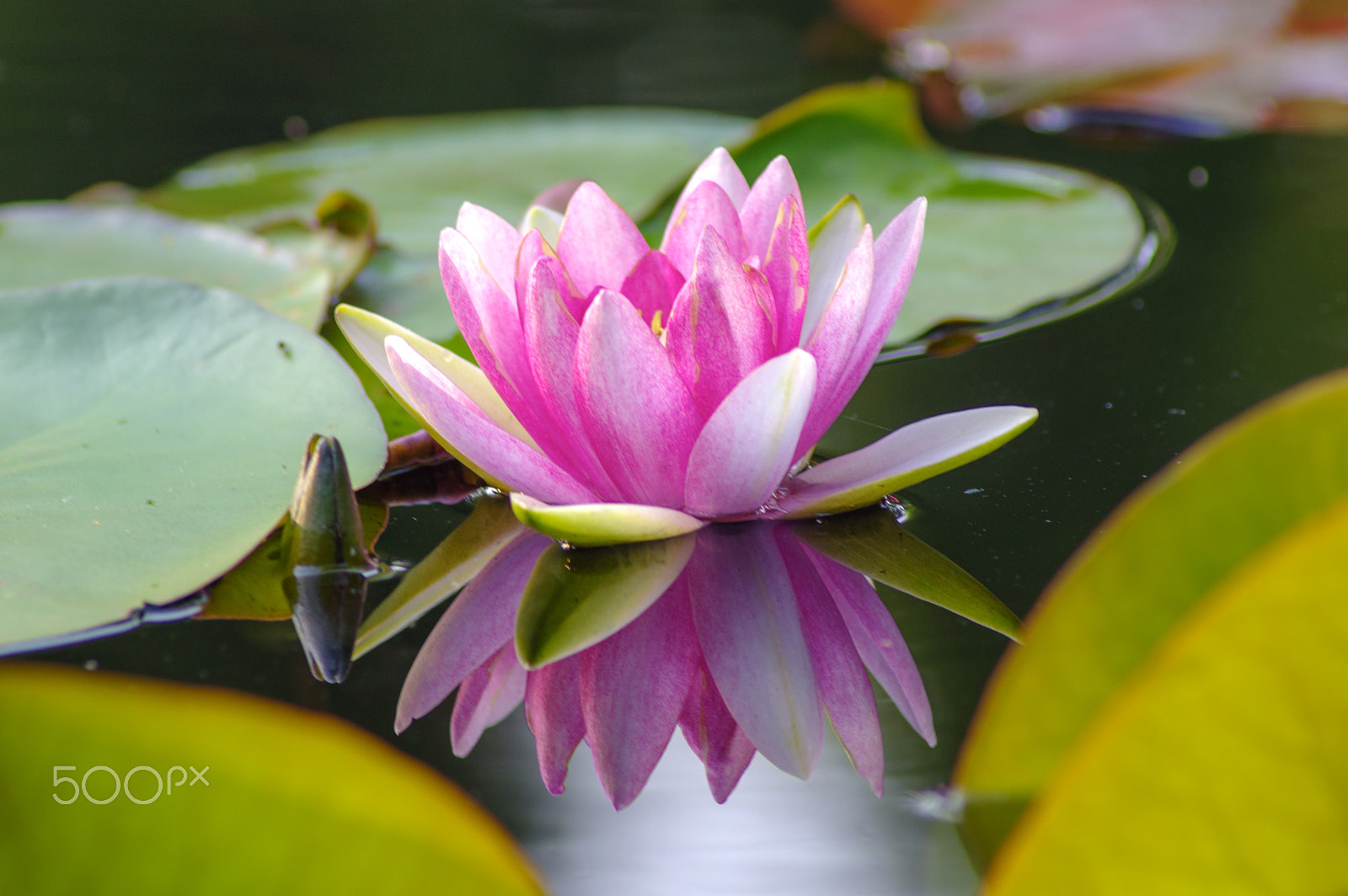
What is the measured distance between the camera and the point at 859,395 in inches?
44.4

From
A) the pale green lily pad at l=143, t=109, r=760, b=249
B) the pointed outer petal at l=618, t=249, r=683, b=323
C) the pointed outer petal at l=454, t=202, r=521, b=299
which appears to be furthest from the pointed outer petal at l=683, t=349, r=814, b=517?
the pale green lily pad at l=143, t=109, r=760, b=249

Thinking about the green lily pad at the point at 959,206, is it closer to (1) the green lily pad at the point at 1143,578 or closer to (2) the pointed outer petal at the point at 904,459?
(2) the pointed outer petal at the point at 904,459

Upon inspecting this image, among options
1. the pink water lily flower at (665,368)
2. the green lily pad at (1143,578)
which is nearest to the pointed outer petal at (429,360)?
the pink water lily flower at (665,368)

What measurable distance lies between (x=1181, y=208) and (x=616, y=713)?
128 cm

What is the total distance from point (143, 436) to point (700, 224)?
1.49 ft

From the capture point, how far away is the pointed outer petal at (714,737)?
0.64 m

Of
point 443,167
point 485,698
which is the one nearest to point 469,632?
point 485,698

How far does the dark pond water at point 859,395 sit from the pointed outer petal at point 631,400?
18 centimetres

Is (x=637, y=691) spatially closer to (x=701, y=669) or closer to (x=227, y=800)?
(x=701, y=669)

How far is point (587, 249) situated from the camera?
892mm

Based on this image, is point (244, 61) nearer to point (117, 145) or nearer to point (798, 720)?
point (117, 145)

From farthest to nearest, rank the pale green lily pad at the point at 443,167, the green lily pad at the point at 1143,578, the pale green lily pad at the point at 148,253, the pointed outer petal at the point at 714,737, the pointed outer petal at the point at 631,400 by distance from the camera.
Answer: the pale green lily pad at the point at 443,167 → the pale green lily pad at the point at 148,253 → the pointed outer petal at the point at 631,400 → the pointed outer petal at the point at 714,737 → the green lily pad at the point at 1143,578

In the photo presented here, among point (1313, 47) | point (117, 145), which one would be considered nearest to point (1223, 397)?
point (1313, 47)

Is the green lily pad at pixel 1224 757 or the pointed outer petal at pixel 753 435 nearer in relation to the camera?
the green lily pad at pixel 1224 757
